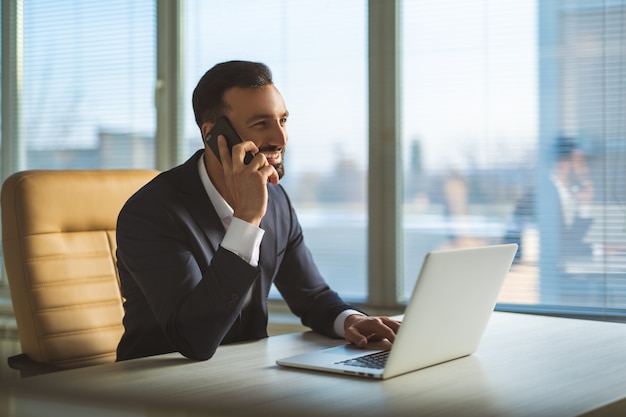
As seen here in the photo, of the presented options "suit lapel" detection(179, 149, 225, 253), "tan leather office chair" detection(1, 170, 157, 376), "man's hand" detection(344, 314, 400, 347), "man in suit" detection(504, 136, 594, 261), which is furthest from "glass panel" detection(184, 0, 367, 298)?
"man's hand" detection(344, 314, 400, 347)

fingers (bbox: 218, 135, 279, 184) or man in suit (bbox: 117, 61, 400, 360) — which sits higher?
fingers (bbox: 218, 135, 279, 184)

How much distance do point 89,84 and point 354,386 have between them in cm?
284

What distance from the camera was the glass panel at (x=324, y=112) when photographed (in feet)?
10.8

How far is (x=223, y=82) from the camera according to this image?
2170mm

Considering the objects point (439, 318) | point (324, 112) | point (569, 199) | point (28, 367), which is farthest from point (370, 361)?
point (324, 112)

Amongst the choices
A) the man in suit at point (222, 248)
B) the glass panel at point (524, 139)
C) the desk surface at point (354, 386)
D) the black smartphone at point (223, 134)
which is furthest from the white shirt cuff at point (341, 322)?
the glass panel at point (524, 139)

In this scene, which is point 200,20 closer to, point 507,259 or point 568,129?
point 568,129

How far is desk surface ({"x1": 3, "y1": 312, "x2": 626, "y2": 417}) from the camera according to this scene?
1.30 metres

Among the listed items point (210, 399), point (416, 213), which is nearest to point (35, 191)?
point (210, 399)

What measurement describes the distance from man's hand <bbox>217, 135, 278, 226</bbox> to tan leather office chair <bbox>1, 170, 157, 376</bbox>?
0.54 meters

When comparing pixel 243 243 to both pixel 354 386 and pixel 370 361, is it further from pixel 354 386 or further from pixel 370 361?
pixel 354 386

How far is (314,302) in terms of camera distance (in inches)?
87.5

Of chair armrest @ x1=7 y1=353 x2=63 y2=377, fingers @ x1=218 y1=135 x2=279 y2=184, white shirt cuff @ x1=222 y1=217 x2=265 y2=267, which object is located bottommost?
chair armrest @ x1=7 y1=353 x2=63 y2=377

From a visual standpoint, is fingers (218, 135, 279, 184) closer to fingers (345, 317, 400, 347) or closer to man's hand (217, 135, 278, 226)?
man's hand (217, 135, 278, 226)
